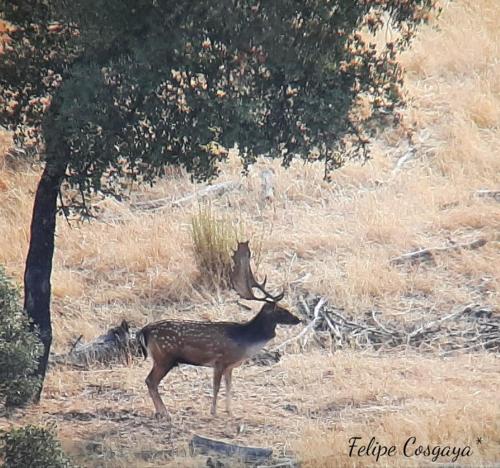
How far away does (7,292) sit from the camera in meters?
8.90

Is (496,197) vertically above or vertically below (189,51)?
above

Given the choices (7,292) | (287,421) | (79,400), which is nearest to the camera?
(7,292)

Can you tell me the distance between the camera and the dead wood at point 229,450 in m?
9.97

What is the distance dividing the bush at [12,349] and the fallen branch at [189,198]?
343 inches

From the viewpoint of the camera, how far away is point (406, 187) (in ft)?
58.3

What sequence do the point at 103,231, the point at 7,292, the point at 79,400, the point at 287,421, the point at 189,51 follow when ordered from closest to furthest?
1. the point at 7,292
2. the point at 189,51
3. the point at 287,421
4. the point at 79,400
5. the point at 103,231

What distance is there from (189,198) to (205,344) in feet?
22.4

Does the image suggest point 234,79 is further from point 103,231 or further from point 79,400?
point 103,231

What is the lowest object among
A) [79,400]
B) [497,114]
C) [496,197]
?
[79,400]

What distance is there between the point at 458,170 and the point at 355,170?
1.55 meters

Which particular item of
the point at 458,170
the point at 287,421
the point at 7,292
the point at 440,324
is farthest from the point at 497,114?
the point at 7,292

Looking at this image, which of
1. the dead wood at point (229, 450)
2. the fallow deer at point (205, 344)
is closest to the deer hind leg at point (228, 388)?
the fallow deer at point (205, 344)

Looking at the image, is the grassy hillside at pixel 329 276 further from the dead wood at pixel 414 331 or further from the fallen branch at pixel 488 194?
the dead wood at pixel 414 331

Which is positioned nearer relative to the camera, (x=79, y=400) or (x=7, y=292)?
(x=7, y=292)
